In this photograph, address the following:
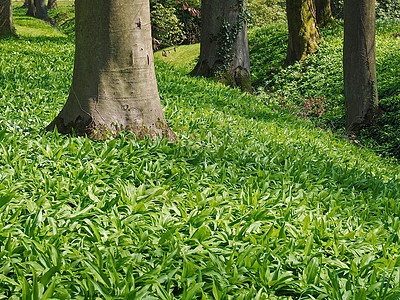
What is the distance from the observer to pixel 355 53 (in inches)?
340

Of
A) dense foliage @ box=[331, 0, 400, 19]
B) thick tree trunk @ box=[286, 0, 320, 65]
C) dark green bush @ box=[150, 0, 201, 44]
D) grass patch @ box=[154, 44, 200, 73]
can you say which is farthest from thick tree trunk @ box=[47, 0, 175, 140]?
dense foliage @ box=[331, 0, 400, 19]

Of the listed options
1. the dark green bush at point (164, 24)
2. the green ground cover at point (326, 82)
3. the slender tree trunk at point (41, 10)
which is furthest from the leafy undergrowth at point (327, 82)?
the slender tree trunk at point (41, 10)

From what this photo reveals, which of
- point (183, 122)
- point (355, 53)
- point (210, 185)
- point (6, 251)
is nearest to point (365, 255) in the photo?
point (210, 185)

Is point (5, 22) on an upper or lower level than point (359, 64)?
upper

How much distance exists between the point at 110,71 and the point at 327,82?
28.5ft

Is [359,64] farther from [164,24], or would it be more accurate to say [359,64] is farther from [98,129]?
[98,129]

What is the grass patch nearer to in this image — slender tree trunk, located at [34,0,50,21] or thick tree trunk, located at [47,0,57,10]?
slender tree trunk, located at [34,0,50,21]

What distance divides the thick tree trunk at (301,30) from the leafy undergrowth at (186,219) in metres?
8.71

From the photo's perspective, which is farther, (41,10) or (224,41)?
(41,10)

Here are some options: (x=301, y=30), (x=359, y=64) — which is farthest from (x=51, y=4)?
(x=359, y=64)

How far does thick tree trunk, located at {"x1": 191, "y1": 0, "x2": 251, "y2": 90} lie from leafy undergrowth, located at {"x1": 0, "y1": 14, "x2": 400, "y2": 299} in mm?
4947

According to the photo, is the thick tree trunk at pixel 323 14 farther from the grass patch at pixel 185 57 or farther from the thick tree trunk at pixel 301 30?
the grass patch at pixel 185 57

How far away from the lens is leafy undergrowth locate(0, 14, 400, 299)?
7.60 ft

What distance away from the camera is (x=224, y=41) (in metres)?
9.78
